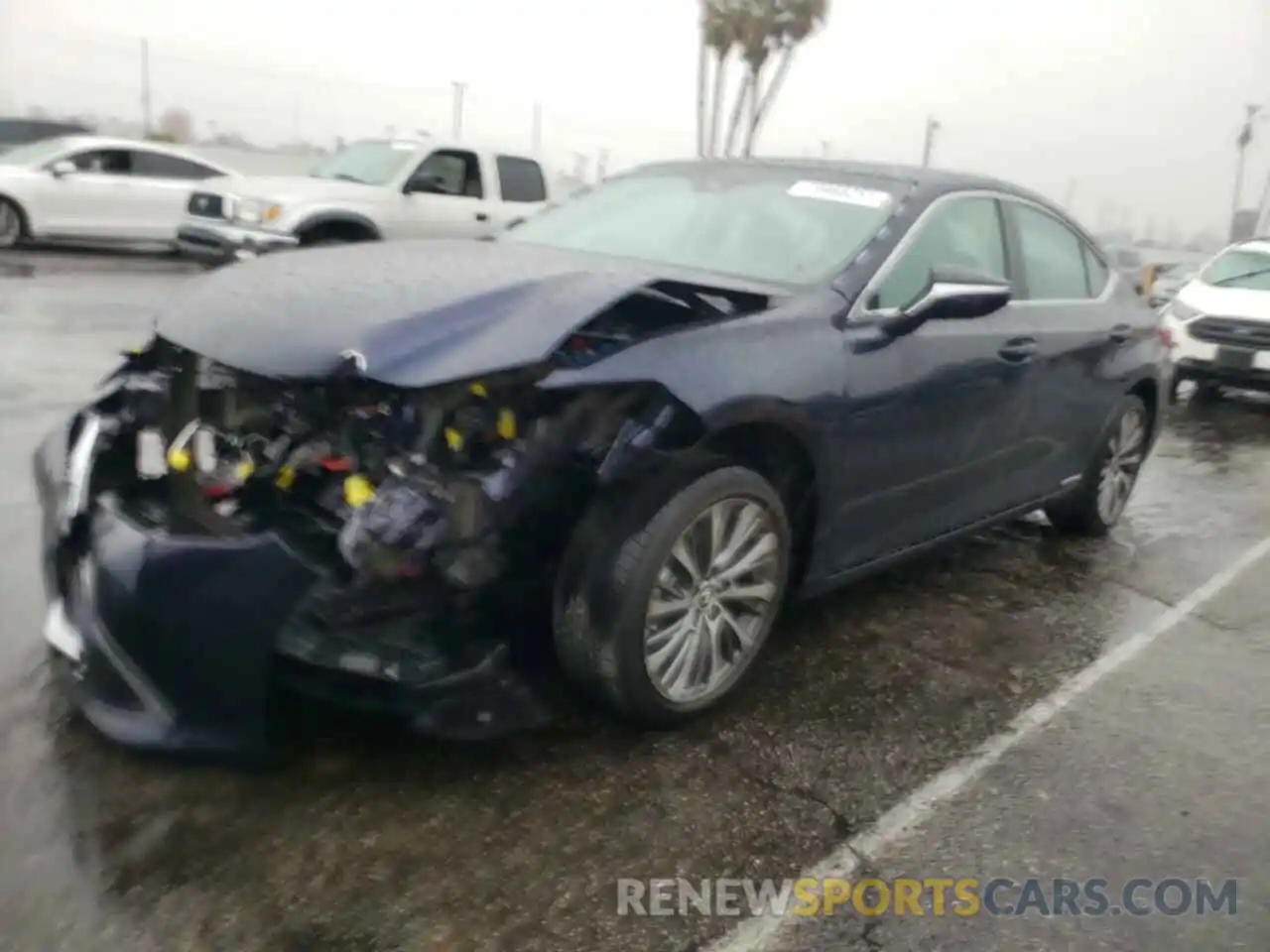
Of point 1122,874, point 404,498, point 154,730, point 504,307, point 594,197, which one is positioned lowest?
point 1122,874

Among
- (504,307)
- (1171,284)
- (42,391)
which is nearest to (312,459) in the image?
(504,307)

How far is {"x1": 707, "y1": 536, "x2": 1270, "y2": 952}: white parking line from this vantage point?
2482 millimetres

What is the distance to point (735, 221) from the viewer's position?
409cm

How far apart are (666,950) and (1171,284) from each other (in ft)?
49.1

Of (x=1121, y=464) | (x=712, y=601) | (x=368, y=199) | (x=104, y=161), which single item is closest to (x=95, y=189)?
(x=104, y=161)

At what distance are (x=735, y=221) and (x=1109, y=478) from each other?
255 centimetres

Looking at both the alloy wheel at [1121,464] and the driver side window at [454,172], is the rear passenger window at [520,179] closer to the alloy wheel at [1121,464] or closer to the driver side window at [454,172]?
the driver side window at [454,172]

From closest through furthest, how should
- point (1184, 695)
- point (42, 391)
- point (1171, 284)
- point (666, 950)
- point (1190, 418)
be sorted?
point (666, 950), point (1184, 695), point (42, 391), point (1190, 418), point (1171, 284)

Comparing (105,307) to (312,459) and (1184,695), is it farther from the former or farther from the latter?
(1184,695)

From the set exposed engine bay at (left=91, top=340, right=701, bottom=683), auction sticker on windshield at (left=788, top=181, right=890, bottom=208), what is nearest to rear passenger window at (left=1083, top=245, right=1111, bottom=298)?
auction sticker on windshield at (left=788, top=181, right=890, bottom=208)

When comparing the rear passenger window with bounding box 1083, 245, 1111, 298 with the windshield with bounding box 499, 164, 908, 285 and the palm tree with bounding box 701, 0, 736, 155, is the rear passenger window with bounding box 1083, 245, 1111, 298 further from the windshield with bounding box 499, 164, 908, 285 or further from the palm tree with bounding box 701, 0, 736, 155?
the palm tree with bounding box 701, 0, 736, 155

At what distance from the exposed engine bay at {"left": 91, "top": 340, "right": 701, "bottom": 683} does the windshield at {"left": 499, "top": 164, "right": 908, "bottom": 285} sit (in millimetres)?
840

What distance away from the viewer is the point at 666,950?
2.39m

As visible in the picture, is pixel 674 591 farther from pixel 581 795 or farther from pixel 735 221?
pixel 735 221
